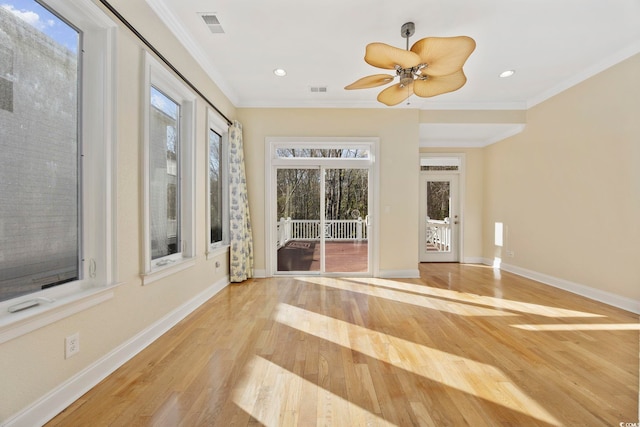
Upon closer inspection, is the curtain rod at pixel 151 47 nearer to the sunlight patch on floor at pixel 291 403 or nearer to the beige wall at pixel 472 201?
the sunlight patch on floor at pixel 291 403

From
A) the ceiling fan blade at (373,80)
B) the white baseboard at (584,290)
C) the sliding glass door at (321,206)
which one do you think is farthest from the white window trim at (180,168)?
the white baseboard at (584,290)

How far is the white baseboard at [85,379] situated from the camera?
135 cm

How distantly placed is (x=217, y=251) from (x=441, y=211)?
4.79m

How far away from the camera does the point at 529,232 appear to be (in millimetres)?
4598

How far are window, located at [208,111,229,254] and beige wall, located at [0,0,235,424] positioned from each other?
868mm

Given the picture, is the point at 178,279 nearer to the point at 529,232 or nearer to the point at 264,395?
the point at 264,395

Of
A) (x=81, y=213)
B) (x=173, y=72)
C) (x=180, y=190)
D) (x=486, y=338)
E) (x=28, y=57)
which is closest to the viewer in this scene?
(x=28, y=57)

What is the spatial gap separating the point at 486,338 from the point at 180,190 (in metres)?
3.41

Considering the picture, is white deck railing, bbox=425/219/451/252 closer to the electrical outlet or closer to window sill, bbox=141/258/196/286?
window sill, bbox=141/258/196/286

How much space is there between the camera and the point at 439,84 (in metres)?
2.57

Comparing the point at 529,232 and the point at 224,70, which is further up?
the point at 224,70

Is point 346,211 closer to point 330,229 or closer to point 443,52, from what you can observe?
point 330,229

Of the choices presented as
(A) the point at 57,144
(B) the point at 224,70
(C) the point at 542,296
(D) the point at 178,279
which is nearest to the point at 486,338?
(C) the point at 542,296

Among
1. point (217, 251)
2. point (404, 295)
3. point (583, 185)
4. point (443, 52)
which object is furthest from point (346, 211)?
point (583, 185)
